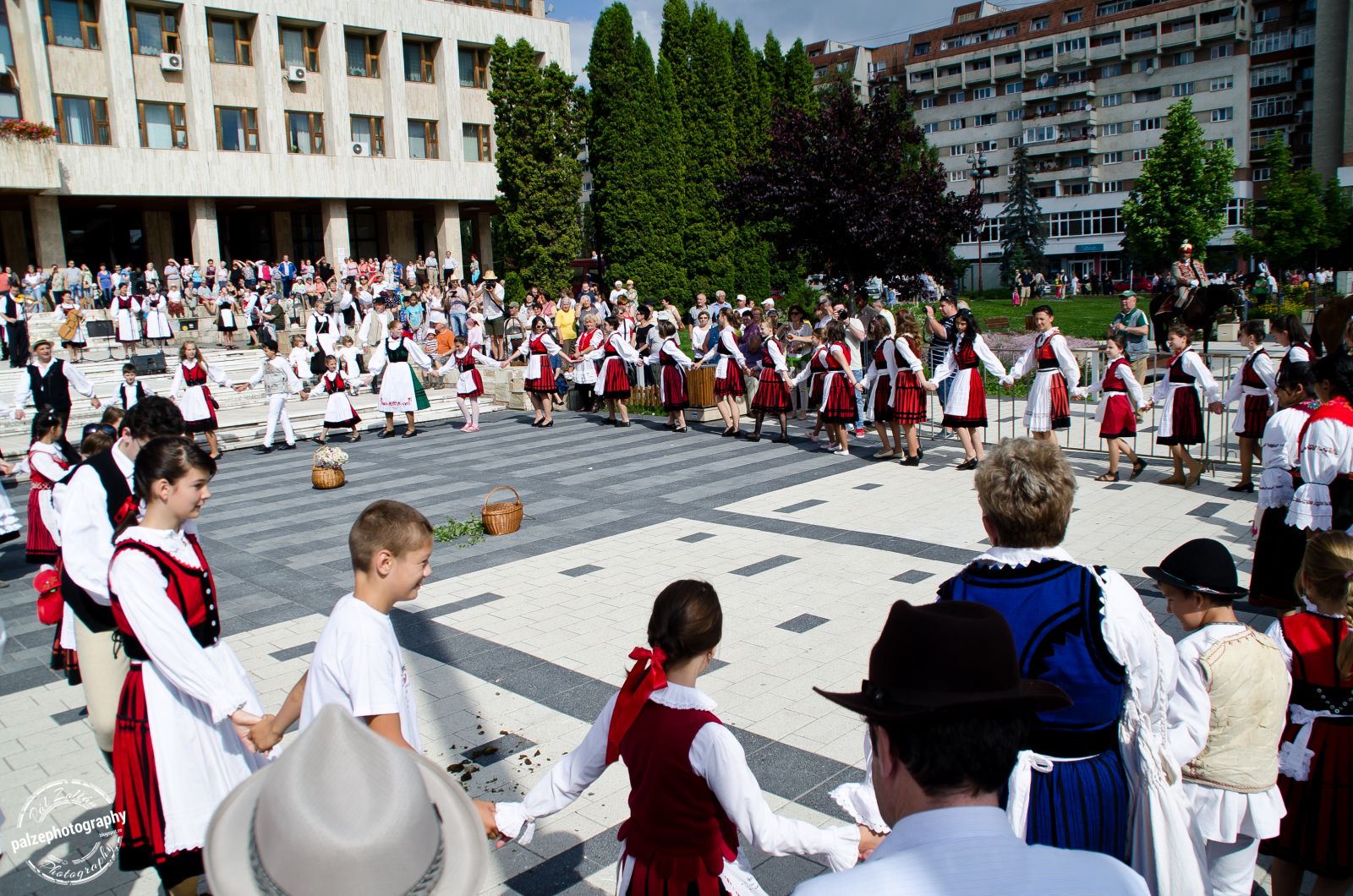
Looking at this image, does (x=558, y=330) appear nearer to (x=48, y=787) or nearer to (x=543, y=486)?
(x=543, y=486)

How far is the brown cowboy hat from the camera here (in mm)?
1748

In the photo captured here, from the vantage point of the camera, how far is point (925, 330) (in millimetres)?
25078

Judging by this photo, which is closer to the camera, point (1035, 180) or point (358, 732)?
point (358, 732)

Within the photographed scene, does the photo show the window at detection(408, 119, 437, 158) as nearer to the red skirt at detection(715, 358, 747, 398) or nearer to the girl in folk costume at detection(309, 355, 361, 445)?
the girl in folk costume at detection(309, 355, 361, 445)

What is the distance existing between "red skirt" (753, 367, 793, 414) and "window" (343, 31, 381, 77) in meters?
31.6

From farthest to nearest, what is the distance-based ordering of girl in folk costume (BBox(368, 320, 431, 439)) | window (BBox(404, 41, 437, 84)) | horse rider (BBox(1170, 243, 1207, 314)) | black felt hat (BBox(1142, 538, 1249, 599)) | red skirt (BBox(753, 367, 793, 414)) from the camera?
window (BBox(404, 41, 437, 84)) → horse rider (BBox(1170, 243, 1207, 314)) → girl in folk costume (BBox(368, 320, 431, 439)) → red skirt (BBox(753, 367, 793, 414)) → black felt hat (BBox(1142, 538, 1249, 599))

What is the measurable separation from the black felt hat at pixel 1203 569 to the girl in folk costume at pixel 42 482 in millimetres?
8380

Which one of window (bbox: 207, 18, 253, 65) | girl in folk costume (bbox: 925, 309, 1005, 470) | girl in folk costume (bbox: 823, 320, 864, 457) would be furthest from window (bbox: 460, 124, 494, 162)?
girl in folk costume (bbox: 925, 309, 1005, 470)

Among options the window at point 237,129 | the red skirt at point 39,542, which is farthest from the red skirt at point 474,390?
the window at point 237,129

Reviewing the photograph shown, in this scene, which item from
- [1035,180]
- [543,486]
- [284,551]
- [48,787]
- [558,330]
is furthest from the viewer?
[1035,180]

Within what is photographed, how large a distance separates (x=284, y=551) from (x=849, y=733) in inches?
275

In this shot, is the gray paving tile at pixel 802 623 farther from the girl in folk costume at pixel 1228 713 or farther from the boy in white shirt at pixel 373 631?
the boy in white shirt at pixel 373 631

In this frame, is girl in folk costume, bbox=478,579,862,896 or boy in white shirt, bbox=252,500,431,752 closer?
girl in folk costume, bbox=478,579,862,896

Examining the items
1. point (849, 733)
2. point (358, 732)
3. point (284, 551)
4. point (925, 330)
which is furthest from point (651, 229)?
point (358, 732)
